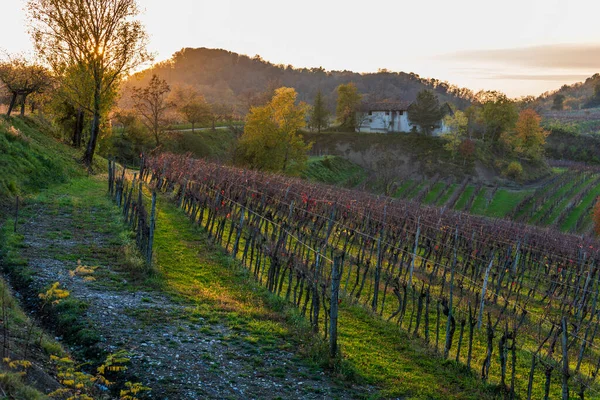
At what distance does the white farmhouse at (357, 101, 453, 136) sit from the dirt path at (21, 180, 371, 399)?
6053cm

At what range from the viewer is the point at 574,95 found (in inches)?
6506

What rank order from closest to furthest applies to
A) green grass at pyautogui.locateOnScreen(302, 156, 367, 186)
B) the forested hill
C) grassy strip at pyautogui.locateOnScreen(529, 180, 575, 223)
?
grassy strip at pyautogui.locateOnScreen(529, 180, 575, 223) → green grass at pyautogui.locateOnScreen(302, 156, 367, 186) → the forested hill

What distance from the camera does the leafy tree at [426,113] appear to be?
216ft

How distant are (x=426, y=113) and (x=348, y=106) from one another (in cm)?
1128

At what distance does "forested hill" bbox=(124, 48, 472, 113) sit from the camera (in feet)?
446

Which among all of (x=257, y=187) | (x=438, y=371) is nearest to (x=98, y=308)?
(x=438, y=371)

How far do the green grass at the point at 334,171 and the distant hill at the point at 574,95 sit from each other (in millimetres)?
94847

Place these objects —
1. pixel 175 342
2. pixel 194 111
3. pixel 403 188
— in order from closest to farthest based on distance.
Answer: pixel 175 342, pixel 194 111, pixel 403 188

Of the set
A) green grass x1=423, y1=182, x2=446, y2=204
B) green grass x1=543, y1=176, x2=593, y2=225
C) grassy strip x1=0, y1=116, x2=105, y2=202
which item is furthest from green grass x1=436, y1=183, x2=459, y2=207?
grassy strip x1=0, y1=116, x2=105, y2=202

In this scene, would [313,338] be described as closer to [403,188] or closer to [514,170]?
[403,188]

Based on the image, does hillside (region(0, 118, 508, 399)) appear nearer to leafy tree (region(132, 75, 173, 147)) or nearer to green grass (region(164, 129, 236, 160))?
leafy tree (region(132, 75, 173, 147))

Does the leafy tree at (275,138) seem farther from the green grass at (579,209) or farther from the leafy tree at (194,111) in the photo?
the green grass at (579,209)

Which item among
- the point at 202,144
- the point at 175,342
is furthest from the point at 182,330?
the point at 202,144


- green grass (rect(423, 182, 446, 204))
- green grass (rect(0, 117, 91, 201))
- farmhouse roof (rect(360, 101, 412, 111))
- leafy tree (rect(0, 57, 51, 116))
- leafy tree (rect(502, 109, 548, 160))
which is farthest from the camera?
farmhouse roof (rect(360, 101, 412, 111))
